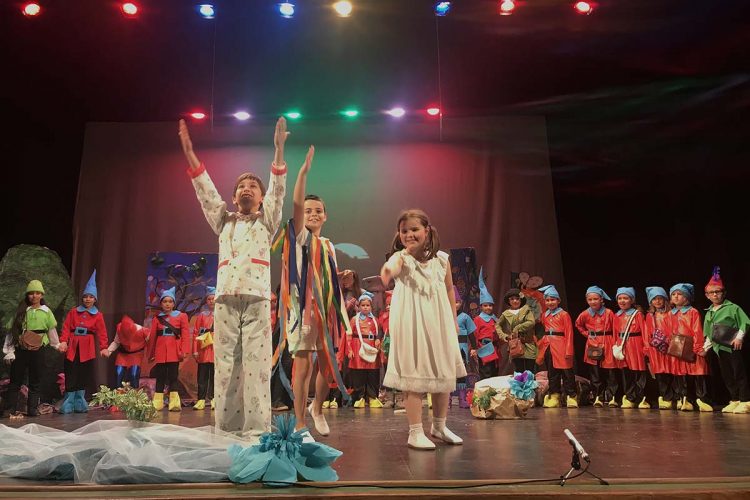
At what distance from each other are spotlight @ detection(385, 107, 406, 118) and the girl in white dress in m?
5.11

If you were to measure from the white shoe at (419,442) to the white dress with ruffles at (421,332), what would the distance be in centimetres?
27

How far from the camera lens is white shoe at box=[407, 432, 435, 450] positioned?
3.37 metres

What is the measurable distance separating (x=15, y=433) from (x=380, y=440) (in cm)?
208

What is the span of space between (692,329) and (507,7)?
13.5 feet

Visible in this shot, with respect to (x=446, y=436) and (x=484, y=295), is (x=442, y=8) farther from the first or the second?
(x=446, y=436)

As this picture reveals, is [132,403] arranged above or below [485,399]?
above

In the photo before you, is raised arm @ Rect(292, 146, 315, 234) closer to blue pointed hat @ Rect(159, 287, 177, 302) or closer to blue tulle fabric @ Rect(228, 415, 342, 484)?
blue tulle fabric @ Rect(228, 415, 342, 484)

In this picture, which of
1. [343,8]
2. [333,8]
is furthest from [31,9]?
[343,8]

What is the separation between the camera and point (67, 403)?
269 inches

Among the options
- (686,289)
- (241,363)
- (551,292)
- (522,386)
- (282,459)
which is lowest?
(282,459)

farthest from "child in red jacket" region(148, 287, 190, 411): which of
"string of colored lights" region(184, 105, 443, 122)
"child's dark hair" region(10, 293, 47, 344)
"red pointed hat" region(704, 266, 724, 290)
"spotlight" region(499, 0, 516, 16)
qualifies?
"red pointed hat" region(704, 266, 724, 290)

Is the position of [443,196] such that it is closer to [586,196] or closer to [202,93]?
[586,196]

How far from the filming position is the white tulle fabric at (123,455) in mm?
2359

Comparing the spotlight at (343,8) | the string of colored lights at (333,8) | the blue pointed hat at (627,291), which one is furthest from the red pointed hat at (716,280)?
the spotlight at (343,8)
